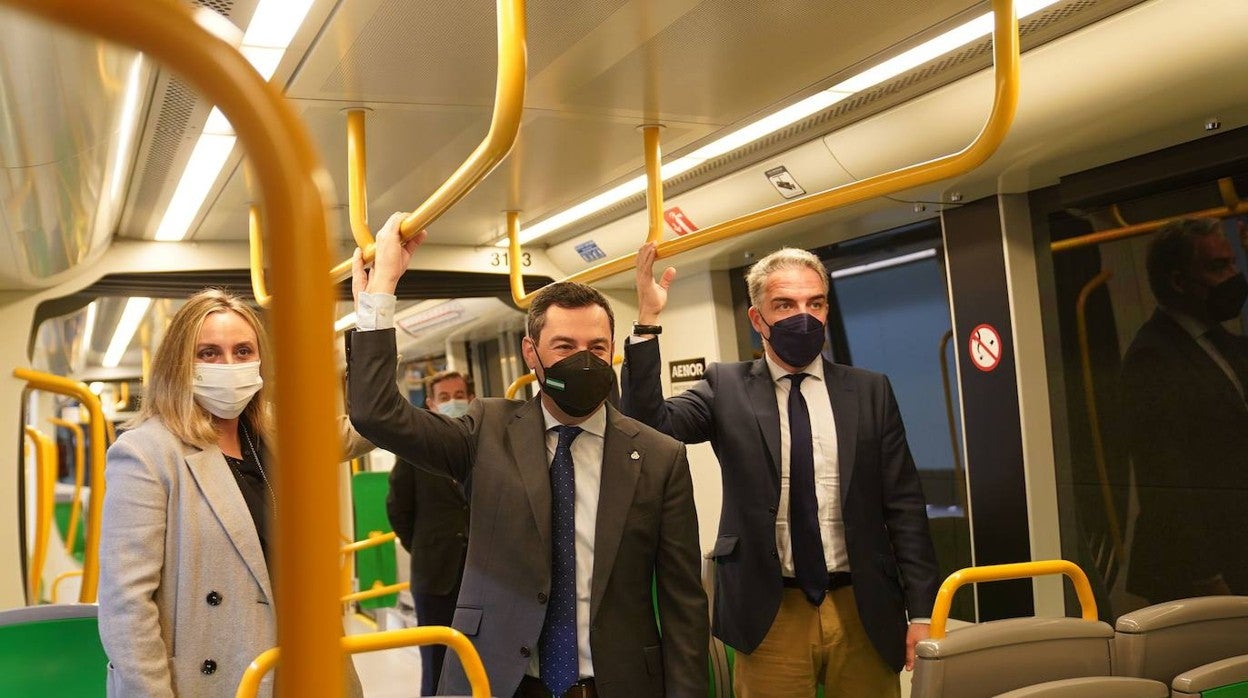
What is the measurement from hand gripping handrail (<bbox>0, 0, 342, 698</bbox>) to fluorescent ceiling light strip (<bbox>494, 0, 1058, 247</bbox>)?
2900 mm

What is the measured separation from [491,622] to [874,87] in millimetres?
2539

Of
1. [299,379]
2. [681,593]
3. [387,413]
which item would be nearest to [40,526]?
[387,413]

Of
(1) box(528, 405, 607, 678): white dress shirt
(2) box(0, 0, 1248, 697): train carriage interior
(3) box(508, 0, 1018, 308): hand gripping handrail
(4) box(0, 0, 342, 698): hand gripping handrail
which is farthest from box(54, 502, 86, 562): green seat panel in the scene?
(4) box(0, 0, 342, 698): hand gripping handrail

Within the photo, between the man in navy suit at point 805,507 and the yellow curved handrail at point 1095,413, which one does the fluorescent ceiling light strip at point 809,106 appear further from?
the yellow curved handrail at point 1095,413

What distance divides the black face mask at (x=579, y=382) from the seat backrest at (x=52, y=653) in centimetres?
166

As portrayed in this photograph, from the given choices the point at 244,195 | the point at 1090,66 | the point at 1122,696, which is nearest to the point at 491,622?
the point at 1122,696

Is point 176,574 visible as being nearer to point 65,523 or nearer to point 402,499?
point 402,499

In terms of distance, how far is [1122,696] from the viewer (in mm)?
2084

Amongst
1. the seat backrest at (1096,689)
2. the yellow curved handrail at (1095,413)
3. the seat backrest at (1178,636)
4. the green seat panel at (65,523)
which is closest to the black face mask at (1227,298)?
the yellow curved handrail at (1095,413)

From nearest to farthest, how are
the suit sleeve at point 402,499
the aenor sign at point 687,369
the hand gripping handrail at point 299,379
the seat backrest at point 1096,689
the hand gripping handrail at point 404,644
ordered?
1. the hand gripping handrail at point 299,379
2. the hand gripping handrail at point 404,644
3. the seat backrest at point 1096,689
4. the suit sleeve at point 402,499
5. the aenor sign at point 687,369

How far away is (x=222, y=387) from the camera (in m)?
2.37

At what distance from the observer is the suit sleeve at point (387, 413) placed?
2.29m

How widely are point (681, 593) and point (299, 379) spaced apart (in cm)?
197

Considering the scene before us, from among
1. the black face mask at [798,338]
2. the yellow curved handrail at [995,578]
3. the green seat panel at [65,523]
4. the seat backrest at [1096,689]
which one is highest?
the black face mask at [798,338]
